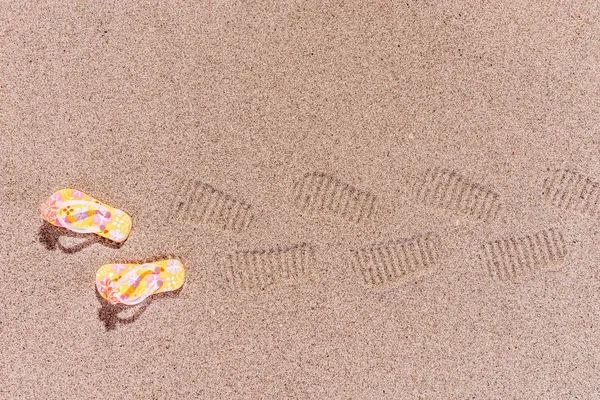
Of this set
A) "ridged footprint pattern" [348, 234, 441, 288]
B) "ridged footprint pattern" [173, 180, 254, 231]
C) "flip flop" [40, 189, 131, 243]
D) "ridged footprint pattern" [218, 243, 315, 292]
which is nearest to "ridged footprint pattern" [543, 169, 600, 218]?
"ridged footprint pattern" [348, 234, 441, 288]

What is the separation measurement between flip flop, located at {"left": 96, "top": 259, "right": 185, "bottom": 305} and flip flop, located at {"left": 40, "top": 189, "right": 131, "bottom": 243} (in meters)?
0.09

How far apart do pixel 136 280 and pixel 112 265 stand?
8cm

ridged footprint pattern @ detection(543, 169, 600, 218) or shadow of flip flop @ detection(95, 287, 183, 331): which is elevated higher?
ridged footprint pattern @ detection(543, 169, 600, 218)

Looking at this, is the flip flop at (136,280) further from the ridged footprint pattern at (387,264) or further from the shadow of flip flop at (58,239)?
the ridged footprint pattern at (387,264)

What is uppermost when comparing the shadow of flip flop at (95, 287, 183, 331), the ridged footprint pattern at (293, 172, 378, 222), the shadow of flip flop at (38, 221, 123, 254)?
the ridged footprint pattern at (293, 172, 378, 222)

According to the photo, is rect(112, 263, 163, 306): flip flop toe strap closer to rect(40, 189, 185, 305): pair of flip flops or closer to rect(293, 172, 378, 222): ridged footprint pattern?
rect(40, 189, 185, 305): pair of flip flops

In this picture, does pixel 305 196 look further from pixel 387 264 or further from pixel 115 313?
pixel 115 313

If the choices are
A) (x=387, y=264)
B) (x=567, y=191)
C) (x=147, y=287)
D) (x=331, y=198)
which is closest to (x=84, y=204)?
(x=147, y=287)

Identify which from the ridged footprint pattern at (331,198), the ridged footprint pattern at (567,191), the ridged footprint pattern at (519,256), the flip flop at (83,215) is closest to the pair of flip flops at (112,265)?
the flip flop at (83,215)

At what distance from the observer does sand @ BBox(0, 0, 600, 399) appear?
1116mm

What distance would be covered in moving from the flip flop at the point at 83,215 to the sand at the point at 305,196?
0.15 feet

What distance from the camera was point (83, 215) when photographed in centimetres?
107

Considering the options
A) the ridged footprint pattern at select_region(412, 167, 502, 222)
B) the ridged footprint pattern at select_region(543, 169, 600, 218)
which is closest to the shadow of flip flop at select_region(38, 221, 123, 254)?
the ridged footprint pattern at select_region(412, 167, 502, 222)

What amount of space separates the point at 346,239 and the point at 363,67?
1.60 ft
